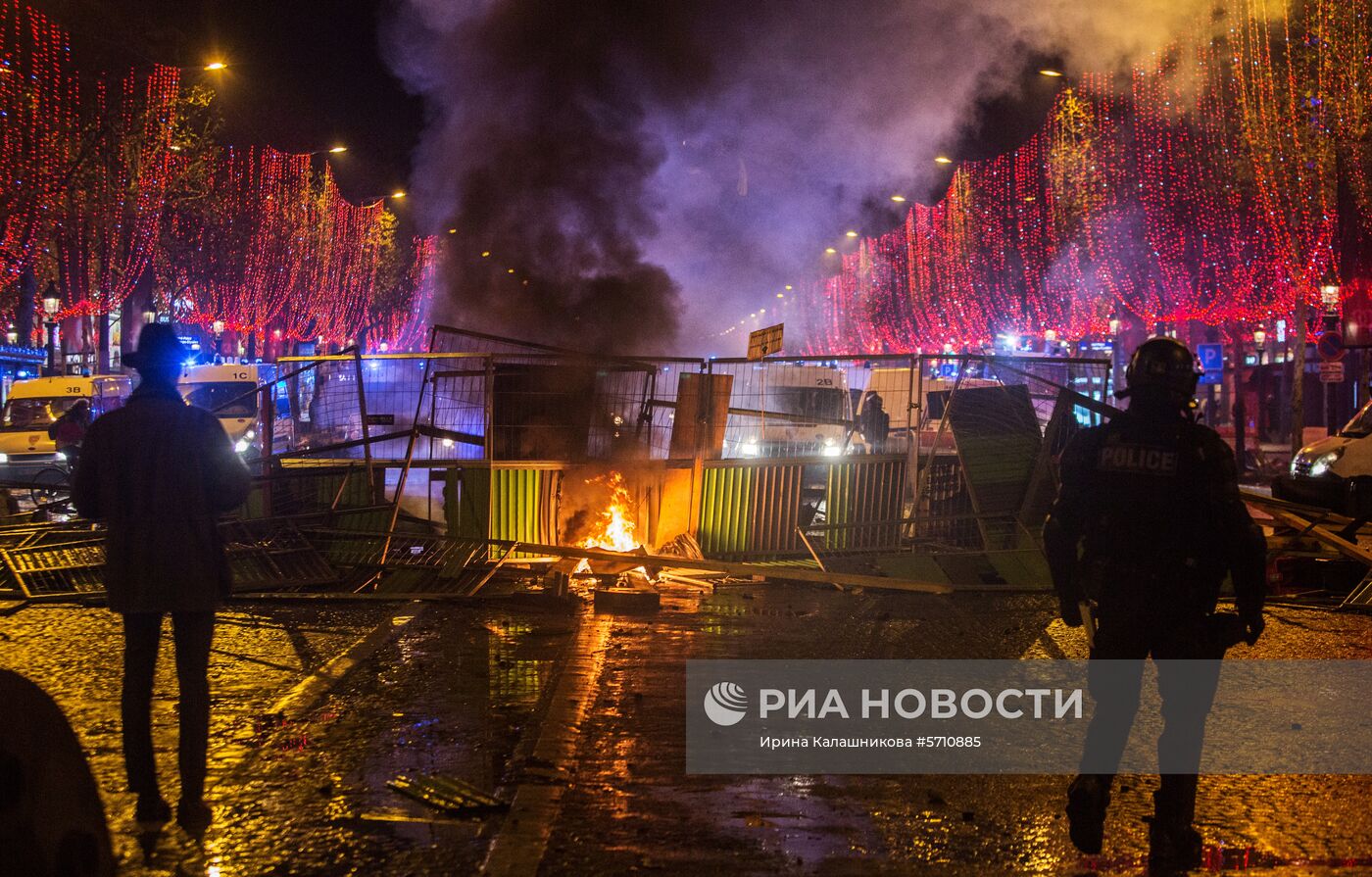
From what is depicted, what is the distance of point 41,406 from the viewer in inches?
896

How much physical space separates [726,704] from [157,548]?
2789mm

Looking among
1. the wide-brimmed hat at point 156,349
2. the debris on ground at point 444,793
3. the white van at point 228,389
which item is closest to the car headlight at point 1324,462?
the debris on ground at point 444,793

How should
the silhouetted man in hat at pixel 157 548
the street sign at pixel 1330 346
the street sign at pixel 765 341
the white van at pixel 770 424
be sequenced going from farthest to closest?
the street sign at pixel 1330 346 → the street sign at pixel 765 341 → the white van at pixel 770 424 → the silhouetted man in hat at pixel 157 548

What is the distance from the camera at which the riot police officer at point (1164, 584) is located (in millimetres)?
3574

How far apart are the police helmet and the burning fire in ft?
20.9

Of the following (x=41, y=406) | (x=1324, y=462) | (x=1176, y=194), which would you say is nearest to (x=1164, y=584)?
(x=1324, y=462)

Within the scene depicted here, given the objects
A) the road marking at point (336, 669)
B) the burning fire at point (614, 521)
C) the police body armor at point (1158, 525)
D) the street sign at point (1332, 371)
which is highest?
the street sign at point (1332, 371)

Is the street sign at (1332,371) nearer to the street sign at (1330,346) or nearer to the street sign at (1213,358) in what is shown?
the street sign at (1330,346)

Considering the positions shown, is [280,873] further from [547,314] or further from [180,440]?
[547,314]

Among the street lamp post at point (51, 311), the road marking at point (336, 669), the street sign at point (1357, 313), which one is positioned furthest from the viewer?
the street lamp post at point (51, 311)

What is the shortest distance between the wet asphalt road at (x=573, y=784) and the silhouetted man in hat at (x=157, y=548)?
0.87 ft

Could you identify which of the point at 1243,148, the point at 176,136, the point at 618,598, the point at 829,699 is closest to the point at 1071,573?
the point at 829,699

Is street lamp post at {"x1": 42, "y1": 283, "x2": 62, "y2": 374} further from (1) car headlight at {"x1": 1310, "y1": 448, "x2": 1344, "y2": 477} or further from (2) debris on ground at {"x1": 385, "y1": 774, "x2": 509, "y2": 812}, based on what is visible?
(2) debris on ground at {"x1": 385, "y1": 774, "x2": 509, "y2": 812}

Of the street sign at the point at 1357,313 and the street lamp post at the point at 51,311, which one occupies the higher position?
the street sign at the point at 1357,313
